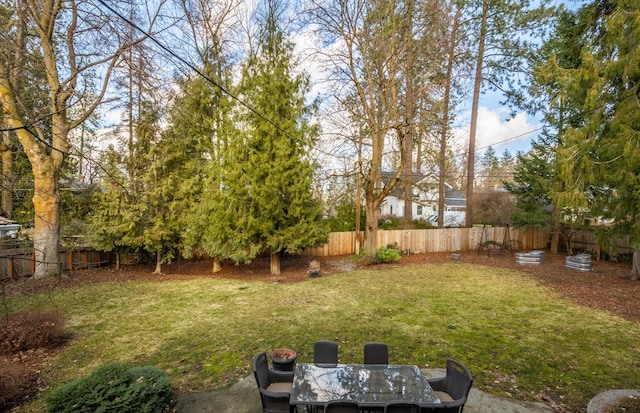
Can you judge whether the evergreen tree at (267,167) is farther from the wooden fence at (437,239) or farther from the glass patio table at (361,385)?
the glass patio table at (361,385)

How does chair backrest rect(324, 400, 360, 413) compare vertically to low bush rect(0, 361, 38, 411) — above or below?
above

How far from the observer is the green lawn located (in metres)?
4.45

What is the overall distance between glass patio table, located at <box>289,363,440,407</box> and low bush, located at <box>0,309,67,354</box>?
4732mm

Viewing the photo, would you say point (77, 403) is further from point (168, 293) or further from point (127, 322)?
point (168, 293)

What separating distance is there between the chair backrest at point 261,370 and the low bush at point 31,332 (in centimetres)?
436

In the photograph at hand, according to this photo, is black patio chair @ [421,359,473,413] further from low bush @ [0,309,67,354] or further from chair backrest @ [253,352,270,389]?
low bush @ [0,309,67,354]

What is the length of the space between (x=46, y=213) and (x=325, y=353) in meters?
10.6

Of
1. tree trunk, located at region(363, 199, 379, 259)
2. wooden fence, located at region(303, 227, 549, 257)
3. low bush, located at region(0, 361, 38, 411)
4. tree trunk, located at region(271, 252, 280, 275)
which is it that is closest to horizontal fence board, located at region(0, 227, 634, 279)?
wooden fence, located at region(303, 227, 549, 257)

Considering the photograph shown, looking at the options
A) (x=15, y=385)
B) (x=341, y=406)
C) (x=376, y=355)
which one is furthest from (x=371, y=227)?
(x=15, y=385)

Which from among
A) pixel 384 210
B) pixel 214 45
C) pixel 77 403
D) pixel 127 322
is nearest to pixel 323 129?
pixel 214 45

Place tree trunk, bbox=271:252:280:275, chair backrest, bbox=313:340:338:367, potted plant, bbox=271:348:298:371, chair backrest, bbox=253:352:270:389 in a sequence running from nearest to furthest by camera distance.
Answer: chair backrest, bbox=253:352:270:389
chair backrest, bbox=313:340:338:367
potted plant, bbox=271:348:298:371
tree trunk, bbox=271:252:280:275

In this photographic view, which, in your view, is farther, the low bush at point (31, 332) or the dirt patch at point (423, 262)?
the dirt patch at point (423, 262)

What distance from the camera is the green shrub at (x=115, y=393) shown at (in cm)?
293

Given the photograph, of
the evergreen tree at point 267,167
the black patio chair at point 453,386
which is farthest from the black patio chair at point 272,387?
the evergreen tree at point 267,167
